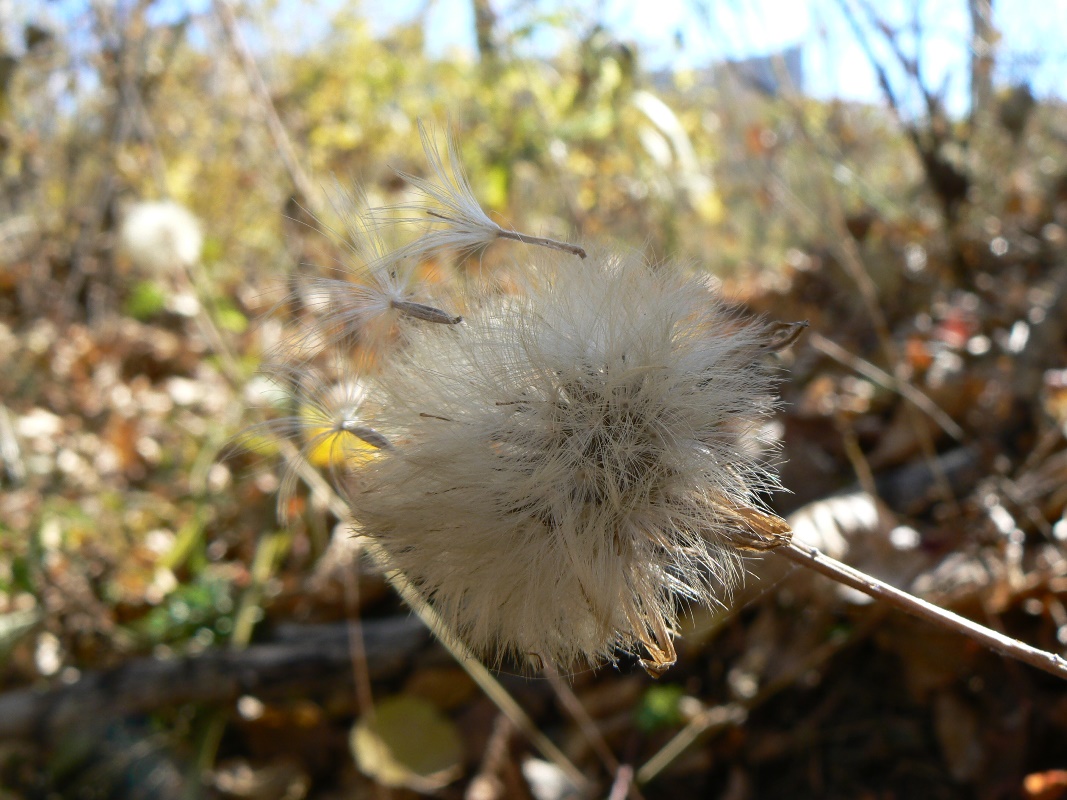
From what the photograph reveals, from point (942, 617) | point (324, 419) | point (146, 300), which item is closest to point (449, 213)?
point (324, 419)

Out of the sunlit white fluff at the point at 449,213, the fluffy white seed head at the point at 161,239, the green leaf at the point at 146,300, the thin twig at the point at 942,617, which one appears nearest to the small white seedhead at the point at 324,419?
the sunlit white fluff at the point at 449,213

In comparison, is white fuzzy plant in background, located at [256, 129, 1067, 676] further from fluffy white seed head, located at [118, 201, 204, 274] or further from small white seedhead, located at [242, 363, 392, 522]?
fluffy white seed head, located at [118, 201, 204, 274]

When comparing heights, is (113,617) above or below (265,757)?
above

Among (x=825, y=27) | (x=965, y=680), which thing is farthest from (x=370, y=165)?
(x=965, y=680)

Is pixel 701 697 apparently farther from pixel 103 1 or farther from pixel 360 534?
pixel 103 1

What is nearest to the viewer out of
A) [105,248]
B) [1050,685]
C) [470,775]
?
[1050,685]

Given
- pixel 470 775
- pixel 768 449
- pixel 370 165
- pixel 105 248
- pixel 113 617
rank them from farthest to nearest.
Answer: pixel 370 165
pixel 105 248
pixel 113 617
pixel 470 775
pixel 768 449

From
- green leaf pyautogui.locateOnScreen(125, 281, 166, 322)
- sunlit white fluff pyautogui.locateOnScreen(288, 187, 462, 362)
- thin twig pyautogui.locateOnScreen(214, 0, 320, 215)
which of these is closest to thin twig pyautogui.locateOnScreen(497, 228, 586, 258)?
sunlit white fluff pyautogui.locateOnScreen(288, 187, 462, 362)

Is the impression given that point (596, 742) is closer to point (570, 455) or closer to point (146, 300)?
point (570, 455)

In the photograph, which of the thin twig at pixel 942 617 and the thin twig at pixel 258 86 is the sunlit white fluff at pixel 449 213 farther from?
the thin twig at pixel 258 86
